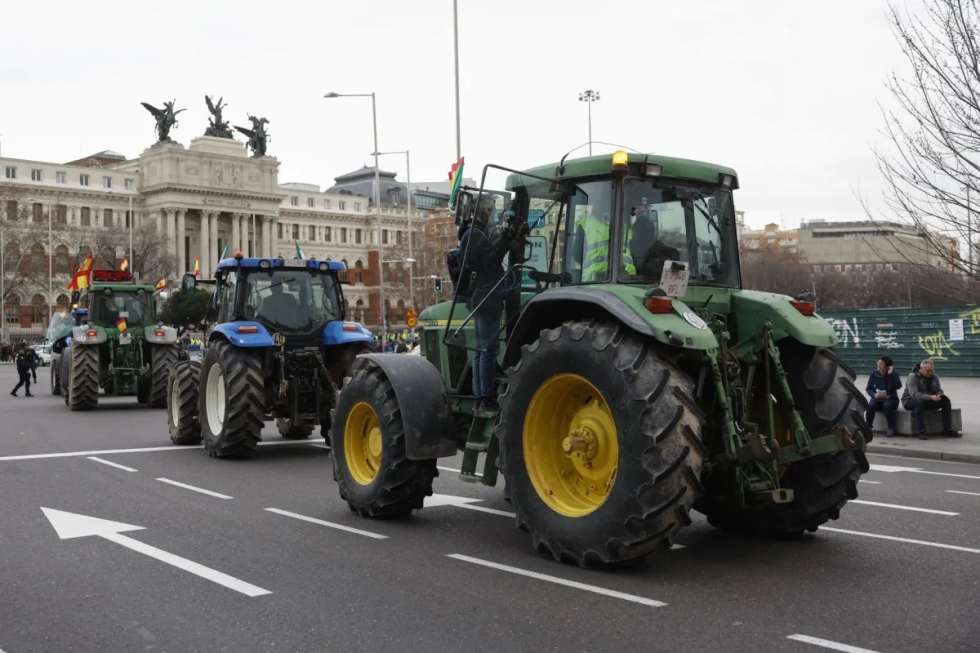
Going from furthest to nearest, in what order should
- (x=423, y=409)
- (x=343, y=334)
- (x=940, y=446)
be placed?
(x=940, y=446), (x=343, y=334), (x=423, y=409)

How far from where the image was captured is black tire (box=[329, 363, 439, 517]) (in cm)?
859

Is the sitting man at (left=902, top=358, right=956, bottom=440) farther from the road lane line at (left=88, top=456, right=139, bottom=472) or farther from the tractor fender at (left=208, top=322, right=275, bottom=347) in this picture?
the road lane line at (left=88, top=456, right=139, bottom=472)

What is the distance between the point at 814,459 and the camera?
7.62m

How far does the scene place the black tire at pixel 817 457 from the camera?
Answer: 24.4 feet

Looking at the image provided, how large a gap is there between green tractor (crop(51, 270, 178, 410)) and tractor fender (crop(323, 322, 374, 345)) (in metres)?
10.2

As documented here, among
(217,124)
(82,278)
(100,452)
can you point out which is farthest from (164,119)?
(100,452)

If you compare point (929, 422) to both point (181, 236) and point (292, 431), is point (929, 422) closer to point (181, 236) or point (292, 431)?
point (292, 431)

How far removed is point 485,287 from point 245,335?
6648 mm

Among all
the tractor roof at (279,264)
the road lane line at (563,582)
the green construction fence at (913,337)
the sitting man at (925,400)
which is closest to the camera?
the road lane line at (563,582)

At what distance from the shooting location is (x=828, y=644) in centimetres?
529

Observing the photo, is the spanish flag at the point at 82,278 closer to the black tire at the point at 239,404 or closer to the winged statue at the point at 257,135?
the black tire at the point at 239,404

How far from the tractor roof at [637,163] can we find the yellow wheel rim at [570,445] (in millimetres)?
1543

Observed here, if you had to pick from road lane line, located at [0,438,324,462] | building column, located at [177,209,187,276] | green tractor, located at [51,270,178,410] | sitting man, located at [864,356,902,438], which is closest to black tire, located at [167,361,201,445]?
road lane line, located at [0,438,324,462]

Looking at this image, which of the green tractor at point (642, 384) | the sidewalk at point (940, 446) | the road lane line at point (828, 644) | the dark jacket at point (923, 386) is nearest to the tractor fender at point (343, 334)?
the green tractor at point (642, 384)
